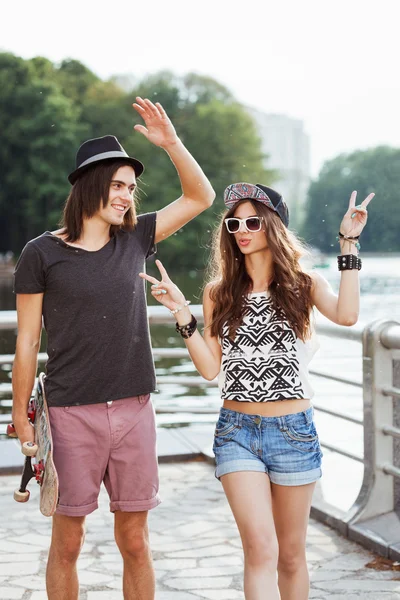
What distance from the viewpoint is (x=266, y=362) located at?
3.26 m

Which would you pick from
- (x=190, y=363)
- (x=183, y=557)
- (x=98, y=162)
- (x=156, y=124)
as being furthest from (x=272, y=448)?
(x=190, y=363)

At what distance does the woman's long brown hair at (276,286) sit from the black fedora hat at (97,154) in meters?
0.45

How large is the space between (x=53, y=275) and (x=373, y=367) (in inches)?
85.4

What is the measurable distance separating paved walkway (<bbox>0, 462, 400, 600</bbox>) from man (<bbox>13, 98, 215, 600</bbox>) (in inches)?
35.2

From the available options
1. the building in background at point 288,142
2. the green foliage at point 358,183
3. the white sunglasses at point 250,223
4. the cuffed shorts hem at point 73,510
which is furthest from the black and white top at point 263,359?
the building in background at point 288,142

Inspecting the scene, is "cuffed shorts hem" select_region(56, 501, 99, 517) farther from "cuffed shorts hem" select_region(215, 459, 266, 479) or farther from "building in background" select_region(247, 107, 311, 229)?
"building in background" select_region(247, 107, 311, 229)

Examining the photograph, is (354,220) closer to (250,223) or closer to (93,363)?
(250,223)

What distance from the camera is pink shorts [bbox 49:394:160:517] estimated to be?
3.29 metres

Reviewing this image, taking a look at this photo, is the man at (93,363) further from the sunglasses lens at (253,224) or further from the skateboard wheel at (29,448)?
the sunglasses lens at (253,224)

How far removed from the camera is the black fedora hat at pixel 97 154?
10.9 feet

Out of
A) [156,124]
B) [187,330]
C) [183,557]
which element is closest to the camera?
[187,330]

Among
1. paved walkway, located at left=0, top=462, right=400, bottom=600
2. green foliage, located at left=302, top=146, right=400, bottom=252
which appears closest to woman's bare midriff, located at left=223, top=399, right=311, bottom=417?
paved walkway, located at left=0, top=462, right=400, bottom=600

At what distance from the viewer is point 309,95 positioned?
341ft

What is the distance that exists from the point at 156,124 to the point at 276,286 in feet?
2.68
